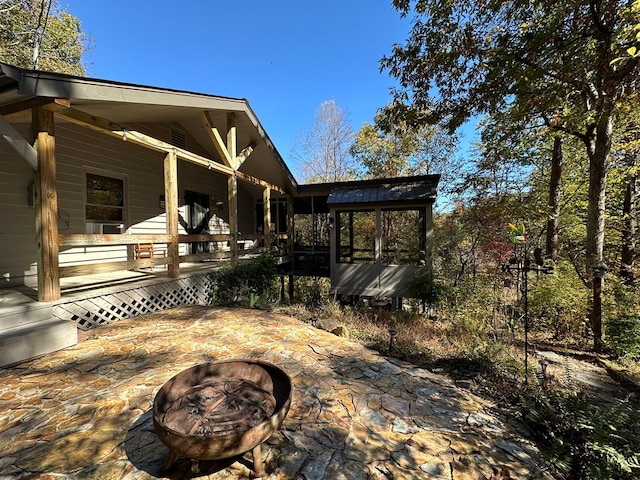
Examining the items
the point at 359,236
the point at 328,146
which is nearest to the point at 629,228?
the point at 359,236

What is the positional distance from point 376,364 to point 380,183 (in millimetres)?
5969

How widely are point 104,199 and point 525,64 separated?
907 centimetres

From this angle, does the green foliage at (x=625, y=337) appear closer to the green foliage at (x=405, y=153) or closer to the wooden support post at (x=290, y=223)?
the wooden support post at (x=290, y=223)

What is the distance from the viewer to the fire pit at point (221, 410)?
1.55 meters

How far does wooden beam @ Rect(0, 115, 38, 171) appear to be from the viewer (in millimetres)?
3314

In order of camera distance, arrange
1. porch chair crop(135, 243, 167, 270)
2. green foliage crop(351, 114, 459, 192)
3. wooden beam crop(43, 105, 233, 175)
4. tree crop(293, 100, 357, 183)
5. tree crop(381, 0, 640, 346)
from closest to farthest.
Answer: wooden beam crop(43, 105, 233, 175), tree crop(381, 0, 640, 346), porch chair crop(135, 243, 167, 270), green foliage crop(351, 114, 459, 192), tree crop(293, 100, 357, 183)

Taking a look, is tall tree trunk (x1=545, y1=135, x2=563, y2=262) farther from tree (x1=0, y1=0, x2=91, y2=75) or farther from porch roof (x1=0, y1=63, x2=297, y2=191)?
tree (x1=0, y1=0, x2=91, y2=75)

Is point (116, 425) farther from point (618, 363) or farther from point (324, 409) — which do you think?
point (618, 363)

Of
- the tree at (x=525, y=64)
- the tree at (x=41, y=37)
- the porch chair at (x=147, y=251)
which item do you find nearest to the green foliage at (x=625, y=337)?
the tree at (x=525, y=64)

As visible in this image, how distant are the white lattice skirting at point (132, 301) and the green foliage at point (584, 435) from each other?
573 cm

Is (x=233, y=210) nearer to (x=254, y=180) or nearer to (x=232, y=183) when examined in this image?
(x=232, y=183)

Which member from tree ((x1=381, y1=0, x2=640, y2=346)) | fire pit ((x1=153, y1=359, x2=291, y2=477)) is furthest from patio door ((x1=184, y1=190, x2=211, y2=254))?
fire pit ((x1=153, y1=359, x2=291, y2=477))

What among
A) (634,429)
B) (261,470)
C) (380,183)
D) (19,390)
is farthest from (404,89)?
(19,390)

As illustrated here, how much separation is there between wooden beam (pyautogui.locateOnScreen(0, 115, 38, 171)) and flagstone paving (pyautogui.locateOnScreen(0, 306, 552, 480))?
255 cm
